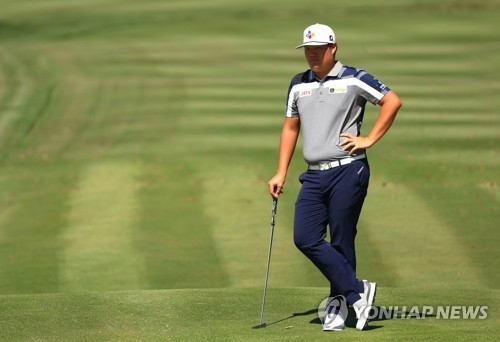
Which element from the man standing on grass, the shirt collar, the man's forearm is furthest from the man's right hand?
the shirt collar

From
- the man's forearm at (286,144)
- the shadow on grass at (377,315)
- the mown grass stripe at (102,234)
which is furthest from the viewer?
the mown grass stripe at (102,234)

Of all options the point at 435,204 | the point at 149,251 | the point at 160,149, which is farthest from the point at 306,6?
the point at 149,251

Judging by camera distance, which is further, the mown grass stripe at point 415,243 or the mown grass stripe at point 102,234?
the mown grass stripe at point 415,243

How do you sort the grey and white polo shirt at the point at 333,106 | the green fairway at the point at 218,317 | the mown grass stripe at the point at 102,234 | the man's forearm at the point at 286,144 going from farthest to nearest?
1. the mown grass stripe at the point at 102,234
2. the man's forearm at the point at 286,144
3. the grey and white polo shirt at the point at 333,106
4. the green fairway at the point at 218,317

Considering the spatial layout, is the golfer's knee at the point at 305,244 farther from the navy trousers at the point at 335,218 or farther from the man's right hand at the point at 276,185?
the man's right hand at the point at 276,185

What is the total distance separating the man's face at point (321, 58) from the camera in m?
8.27

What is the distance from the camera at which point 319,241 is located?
8305 millimetres

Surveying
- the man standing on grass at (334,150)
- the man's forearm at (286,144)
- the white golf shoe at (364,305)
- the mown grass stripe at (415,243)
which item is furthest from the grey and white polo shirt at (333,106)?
the mown grass stripe at (415,243)

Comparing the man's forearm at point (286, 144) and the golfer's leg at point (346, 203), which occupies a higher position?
the man's forearm at point (286, 144)

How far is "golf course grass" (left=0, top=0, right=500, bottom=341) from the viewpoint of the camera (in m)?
8.98

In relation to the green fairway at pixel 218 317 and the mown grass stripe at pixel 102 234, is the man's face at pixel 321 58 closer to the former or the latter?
the green fairway at pixel 218 317

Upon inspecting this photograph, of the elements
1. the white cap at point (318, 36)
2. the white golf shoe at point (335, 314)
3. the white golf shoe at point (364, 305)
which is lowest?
the white golf shoe at point (335, 314)

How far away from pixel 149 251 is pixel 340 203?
19.3 ft

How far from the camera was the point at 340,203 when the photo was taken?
8.31 m
